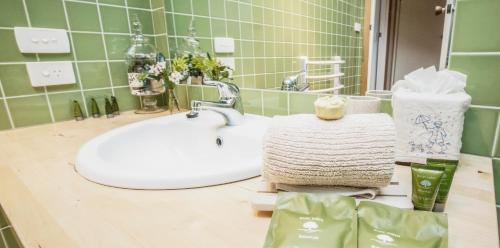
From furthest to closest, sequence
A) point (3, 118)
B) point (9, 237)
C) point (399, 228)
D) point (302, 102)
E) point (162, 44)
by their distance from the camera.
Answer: point (162, 44) → point (9, 237) → point (3, 118) → point (302, 102) → point (399, 228)

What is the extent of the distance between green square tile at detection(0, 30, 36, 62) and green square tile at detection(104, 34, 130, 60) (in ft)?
0.93

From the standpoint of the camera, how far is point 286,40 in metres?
0.80

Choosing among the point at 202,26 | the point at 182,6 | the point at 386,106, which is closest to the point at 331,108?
the point at 386,106

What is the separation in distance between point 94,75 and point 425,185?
1.14m

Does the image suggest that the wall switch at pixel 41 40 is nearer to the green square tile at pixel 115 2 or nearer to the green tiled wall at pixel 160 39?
the green tiled wall at pixel 160 39

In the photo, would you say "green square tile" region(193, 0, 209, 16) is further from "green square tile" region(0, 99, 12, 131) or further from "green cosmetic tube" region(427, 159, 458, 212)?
"green cosmetic tube" region(427, 159, 458, 212)

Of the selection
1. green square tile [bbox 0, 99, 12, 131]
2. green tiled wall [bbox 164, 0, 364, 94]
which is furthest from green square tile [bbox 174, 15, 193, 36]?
green square tile [bbox 0, 99, 12, 131]

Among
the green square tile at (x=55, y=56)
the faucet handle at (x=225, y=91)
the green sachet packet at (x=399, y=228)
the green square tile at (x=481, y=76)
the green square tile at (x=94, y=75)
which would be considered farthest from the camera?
the green square tile at (x=94, y=75)

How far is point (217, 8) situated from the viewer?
994mm

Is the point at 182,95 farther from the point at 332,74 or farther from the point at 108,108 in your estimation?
the point at 332,74

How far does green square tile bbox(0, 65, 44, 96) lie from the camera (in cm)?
84

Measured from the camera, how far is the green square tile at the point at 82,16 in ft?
3.11

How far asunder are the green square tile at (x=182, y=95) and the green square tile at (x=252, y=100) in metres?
0.32

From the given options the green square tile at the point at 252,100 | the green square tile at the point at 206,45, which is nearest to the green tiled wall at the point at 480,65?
the green square tile at the point at 252,100
